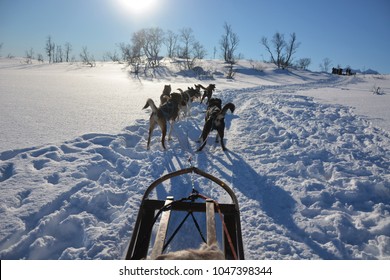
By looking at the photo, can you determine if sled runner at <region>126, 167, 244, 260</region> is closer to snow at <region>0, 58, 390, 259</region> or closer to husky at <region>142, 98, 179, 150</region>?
snow at <region>0, 58, 390, 259</region>

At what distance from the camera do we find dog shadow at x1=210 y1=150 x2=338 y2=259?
10.9 ft

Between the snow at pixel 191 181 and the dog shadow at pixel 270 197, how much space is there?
2 cm

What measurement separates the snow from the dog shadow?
2 cm

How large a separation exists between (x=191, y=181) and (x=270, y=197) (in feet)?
4.39

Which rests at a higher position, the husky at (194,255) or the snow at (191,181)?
the husky at (194,255)

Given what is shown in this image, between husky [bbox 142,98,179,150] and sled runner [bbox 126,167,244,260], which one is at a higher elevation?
husky [bbox 142,98,179,150]

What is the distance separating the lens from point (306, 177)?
4902mm

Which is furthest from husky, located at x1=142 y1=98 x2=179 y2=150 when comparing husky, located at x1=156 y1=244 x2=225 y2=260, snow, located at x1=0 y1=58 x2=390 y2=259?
husky, located at x1=156 y1=244 x2=225 y2=260

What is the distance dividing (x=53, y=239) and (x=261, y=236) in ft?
7.95

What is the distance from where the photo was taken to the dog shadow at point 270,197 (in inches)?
130

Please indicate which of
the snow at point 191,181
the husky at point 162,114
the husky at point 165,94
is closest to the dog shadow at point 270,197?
the snow at point 191,181

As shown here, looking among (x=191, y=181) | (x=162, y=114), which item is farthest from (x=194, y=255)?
(x=162, y=114)

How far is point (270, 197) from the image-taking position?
14.1 ft

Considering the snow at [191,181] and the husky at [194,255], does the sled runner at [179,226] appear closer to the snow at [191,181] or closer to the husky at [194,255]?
the husky at [194,255]
